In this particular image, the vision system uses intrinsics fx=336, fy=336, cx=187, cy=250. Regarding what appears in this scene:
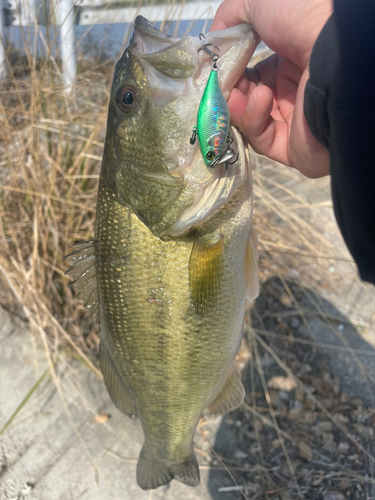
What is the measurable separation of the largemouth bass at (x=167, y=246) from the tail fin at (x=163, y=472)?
0.08 meters

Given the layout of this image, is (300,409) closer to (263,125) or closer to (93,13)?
(263,125)

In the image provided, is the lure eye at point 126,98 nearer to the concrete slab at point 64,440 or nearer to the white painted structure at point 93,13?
the white painted structure at point 93,13

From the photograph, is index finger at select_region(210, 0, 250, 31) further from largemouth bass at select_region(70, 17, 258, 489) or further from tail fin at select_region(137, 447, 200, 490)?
tail fin at select_region(137, 447, 200, 490)

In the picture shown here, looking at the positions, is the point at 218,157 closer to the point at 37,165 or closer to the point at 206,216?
the point at 206,216

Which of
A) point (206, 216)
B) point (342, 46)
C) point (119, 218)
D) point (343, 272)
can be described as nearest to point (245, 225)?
point (206, 216)

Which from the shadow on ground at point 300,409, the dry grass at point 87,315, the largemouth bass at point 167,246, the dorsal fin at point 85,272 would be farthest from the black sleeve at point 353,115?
the shadow on ground at point 300,409

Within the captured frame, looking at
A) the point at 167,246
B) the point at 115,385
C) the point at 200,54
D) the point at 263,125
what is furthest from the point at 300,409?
the point at 200,54

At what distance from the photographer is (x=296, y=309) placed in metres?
2.76

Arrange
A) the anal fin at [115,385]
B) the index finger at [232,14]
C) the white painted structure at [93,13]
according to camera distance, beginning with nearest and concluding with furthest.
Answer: the index finger at [232,14] → the anal fin at [115,385] → the white painted structure at [93,13]

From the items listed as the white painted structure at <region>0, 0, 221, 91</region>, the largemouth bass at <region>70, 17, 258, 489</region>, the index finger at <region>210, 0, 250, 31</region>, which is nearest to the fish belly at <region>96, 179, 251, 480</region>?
the largemouth bass at <region>70, 17, 258, 489</region>

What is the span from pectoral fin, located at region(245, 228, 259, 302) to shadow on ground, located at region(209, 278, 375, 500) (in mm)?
1292

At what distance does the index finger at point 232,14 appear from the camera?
1113 mm

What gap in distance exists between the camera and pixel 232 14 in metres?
1.14

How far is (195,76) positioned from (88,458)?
2.31 meters
